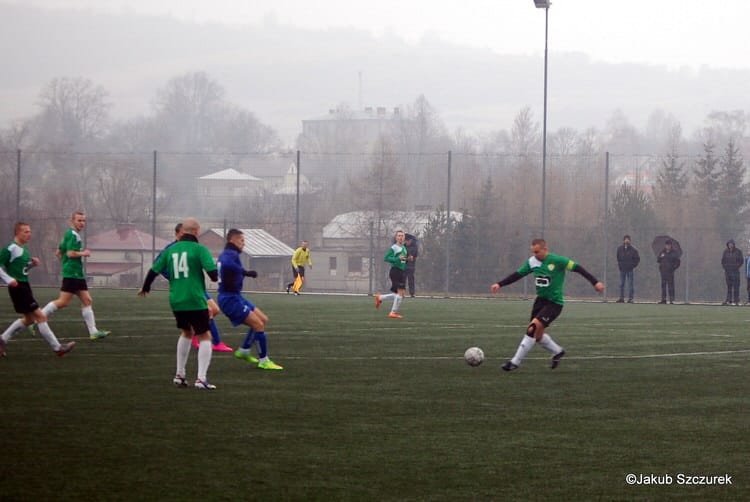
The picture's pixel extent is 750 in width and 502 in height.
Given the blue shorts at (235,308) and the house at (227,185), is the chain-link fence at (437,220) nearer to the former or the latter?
the house at (227,185)

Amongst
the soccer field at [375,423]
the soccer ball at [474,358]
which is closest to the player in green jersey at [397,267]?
the soccer field at [375,423]

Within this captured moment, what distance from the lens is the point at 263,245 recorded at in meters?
55.7

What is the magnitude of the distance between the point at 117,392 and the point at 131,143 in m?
105

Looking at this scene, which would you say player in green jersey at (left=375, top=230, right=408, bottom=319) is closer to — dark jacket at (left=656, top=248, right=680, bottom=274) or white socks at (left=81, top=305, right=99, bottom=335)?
white socks at (left=81, top=305, right=99, bottom=335)

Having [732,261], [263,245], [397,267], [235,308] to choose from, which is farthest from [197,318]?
[263,245]

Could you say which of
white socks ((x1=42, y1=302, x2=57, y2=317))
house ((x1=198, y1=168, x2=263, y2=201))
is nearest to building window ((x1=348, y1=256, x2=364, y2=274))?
house ((x1=198, y1=168, x2=263, y2=201))

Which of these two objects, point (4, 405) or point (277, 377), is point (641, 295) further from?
point (4, 405)

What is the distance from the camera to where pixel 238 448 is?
10109 millimetres

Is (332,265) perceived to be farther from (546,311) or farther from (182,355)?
(182,355)

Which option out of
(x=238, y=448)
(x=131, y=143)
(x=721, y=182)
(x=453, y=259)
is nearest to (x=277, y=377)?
(x=238, y=448)

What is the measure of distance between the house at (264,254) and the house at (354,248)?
4.73 feet

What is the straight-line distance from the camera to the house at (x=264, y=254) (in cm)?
5450

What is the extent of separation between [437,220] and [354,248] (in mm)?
4456

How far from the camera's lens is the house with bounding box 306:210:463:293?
168ft
